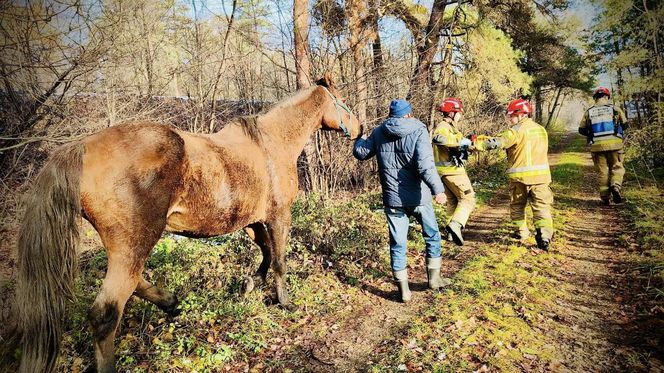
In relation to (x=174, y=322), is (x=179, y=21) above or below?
above

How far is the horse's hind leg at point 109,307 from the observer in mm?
2658

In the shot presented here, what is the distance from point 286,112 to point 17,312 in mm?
3103

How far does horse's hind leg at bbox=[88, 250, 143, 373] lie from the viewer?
2.66 m

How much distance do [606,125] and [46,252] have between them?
31.6 ft

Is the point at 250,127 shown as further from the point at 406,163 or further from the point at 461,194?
the point at 461,194

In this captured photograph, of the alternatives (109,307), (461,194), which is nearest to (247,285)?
(109,307)

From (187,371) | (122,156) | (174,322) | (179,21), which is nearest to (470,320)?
(187,371)

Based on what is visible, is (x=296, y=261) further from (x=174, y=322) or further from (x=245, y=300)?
(x=174, y=322)

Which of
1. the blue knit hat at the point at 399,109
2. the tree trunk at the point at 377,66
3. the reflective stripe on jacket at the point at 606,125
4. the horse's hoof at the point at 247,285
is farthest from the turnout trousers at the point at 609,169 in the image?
the horse's hoof at the point at 247,285

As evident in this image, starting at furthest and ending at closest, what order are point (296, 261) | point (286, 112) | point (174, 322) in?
1. point (296, 261)
2. point (286, 112)
3. point (174, 322)

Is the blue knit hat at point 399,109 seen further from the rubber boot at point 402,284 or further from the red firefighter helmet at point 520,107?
the red firefighter helmet at point 520,107

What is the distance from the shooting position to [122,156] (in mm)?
2721

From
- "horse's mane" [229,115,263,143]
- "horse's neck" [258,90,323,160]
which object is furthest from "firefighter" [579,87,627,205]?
"horse's mane" [229,115,263,143]

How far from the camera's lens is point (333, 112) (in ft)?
15.9
